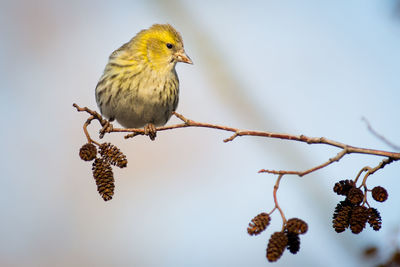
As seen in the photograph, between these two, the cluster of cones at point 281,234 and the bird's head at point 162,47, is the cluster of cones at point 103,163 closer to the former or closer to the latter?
the cluster of cones at point 281,234

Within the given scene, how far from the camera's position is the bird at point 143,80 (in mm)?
3406

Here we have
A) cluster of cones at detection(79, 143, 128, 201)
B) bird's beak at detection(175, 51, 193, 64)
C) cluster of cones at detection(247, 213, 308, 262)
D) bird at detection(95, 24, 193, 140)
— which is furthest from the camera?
bird's beak at detection(175, 51, 193, 64)

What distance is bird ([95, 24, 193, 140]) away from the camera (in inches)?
134

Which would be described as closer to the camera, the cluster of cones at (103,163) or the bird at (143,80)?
the cluster of cones at (103,163)

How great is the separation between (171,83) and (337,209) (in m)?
Answer: 2.00

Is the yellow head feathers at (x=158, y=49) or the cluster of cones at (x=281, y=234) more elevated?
the yellow head feathers at (x=158, y=49)

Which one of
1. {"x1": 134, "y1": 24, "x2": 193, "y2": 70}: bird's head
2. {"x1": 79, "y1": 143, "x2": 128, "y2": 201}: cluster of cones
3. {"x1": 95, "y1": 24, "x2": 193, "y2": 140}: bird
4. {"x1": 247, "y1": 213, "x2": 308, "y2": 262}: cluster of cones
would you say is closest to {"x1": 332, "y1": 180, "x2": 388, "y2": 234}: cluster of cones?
{"x1": 247, "y1": 213, "x2": 308, "y2": 262}: cluster of cones

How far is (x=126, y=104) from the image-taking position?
340cm

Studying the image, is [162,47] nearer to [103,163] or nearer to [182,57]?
[182,57]

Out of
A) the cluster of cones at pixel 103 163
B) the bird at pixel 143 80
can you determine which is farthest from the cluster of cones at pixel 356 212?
the bird at pixel 143 80

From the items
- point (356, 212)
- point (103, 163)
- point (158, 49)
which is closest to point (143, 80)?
point (158, 49)

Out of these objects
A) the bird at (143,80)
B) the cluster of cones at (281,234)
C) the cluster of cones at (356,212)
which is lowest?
the cluster of cones at (281,234)

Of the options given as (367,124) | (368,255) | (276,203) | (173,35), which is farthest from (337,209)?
(173,35)

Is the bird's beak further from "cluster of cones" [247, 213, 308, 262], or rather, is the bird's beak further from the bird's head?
"cluster of cones" [247, 213, 308, 262]
